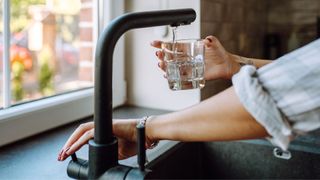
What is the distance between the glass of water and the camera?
87 cm

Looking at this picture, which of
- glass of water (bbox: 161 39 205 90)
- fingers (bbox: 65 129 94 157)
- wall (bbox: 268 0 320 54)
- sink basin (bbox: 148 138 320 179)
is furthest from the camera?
wall (bbox: 268 0 320 54)

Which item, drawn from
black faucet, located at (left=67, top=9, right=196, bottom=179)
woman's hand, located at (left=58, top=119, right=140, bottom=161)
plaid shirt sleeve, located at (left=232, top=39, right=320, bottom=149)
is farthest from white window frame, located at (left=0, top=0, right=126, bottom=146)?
plaid shirt sleeve, located at (left=232, top=39, right=320, bottom=149)

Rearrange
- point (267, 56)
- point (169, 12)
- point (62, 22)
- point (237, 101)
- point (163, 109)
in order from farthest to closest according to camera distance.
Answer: point (267, 56) → point (163, 109) → point (62, 22) → point (169, 12) → point (237, 101)

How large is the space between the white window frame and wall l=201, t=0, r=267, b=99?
0.29 meters

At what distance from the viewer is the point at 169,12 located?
2.13 ft

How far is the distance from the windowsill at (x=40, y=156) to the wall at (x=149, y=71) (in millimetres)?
291

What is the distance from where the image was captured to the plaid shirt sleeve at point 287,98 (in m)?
0.50

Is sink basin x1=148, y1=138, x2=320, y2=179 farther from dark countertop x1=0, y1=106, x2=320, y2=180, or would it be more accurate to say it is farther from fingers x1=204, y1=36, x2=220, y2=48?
fingers x1=204, y1=36, x2=220, y2=48

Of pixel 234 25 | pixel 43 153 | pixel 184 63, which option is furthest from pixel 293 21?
pixel 43 153

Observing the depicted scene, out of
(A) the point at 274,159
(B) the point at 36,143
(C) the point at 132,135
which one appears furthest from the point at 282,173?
(B) the point at 36,143

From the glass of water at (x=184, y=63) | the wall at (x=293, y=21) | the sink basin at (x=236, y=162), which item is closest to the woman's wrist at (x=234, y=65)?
the glass of water at (x=184, y=63)

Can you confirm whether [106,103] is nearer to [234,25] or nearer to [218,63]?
[218,63]

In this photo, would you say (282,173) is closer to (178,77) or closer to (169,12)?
(178,77)

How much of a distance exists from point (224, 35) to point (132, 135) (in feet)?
2.62
